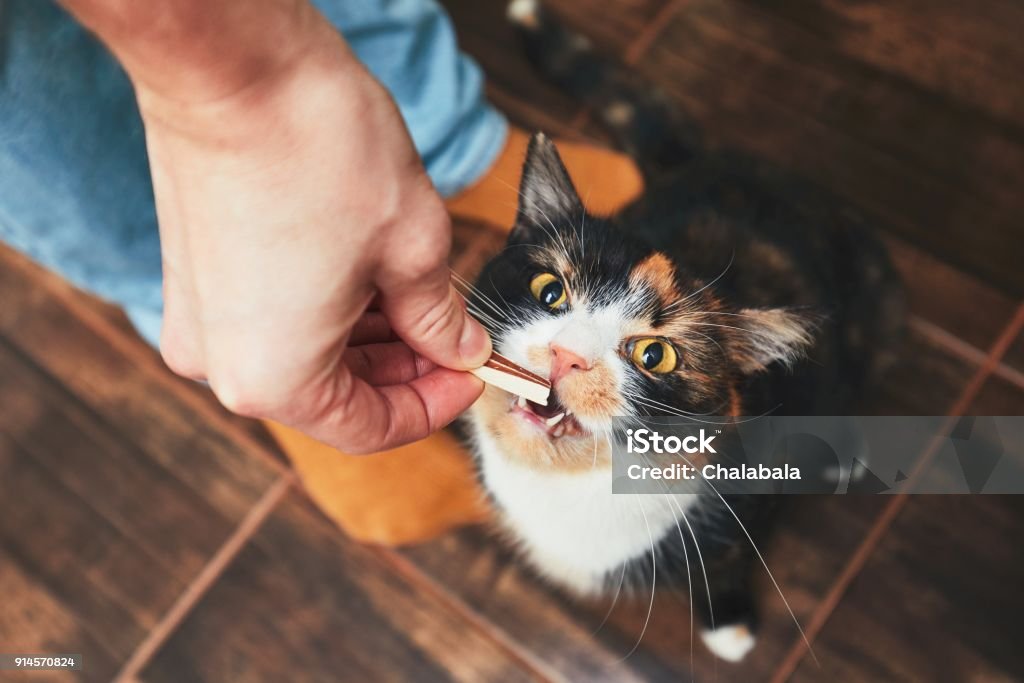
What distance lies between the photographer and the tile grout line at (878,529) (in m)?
1.04

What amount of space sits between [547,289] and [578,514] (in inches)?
9.9

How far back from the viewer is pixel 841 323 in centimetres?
104

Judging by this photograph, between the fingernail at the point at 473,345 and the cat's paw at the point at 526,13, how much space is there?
965 millimetres

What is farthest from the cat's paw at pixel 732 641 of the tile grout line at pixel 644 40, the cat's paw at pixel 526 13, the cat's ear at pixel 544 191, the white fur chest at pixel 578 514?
the cat's paw at pixel 526 13

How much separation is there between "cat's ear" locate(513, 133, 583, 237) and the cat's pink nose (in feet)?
0.56

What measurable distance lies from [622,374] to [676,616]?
1.84 feet

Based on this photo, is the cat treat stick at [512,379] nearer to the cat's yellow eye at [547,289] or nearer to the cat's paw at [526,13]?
the cat's yellow eye at [547,289]

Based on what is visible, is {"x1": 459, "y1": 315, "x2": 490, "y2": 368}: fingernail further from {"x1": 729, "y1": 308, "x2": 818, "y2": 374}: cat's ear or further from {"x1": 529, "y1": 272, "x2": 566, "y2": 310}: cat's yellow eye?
{"x1": 729, "y1": 308, "x2": 818, "y2": 374}: cat's ear

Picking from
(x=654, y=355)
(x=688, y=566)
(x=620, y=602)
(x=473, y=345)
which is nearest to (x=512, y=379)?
(x=473, y=345)

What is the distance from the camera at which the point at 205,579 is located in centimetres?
119

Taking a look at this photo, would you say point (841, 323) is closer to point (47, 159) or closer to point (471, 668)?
point (471, 668)

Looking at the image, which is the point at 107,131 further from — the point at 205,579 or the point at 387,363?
the point at 205,579

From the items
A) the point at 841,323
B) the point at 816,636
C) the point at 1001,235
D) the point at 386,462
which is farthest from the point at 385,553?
the point at 1001,235

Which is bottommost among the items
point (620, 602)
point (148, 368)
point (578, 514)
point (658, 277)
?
point (148, 368)
